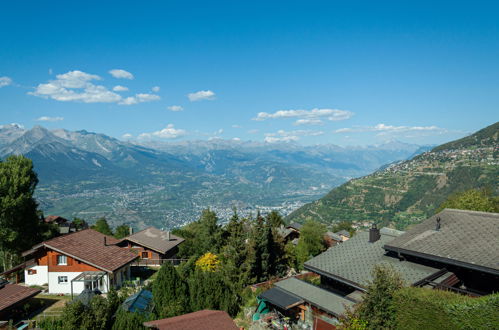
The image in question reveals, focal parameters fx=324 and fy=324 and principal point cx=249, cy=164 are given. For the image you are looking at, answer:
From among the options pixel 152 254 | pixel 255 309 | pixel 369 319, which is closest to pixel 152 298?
pixel 255 309

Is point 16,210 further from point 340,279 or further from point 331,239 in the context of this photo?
point 331,239

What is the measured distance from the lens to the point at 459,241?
15086 millimetres

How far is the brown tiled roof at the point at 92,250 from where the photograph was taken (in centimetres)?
2684

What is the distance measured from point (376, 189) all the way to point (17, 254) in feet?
495

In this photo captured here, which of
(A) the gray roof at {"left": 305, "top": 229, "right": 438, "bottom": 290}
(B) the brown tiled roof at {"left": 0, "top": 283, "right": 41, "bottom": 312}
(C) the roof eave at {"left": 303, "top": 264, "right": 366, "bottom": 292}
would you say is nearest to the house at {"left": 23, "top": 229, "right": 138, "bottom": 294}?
(B) the brown tiled roof at {"left": 0, "top": 283, "right": 41, "bottom": 312}

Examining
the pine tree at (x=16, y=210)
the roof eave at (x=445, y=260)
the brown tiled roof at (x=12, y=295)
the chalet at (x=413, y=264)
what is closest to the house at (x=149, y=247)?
the pine tree at (x=16, y=210)

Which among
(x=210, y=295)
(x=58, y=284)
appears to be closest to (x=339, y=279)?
(x=210, y=295)

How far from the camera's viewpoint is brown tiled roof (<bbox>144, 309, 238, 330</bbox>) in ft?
48.3

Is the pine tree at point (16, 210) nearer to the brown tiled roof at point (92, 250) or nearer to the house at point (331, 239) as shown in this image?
the brown tiled roof at point (92, 250)

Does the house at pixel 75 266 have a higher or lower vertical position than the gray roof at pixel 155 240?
higher

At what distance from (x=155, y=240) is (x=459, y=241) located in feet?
117

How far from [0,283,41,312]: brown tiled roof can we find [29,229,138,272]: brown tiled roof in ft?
15.6

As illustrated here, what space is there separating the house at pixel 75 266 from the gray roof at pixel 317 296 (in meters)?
14.7

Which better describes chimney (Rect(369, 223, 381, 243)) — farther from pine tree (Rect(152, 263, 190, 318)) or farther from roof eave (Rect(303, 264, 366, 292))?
pine tree (Rect(152, 263, 190, 318))
